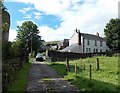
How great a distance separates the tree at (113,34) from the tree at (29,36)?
88.1ft

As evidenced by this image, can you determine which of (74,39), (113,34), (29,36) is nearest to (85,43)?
(74,39)

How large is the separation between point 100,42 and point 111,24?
799cm

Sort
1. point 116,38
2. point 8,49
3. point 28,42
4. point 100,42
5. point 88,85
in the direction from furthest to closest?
point 28,42 → point 100,42 → point 116,38 → point 8,49 → point 88,85

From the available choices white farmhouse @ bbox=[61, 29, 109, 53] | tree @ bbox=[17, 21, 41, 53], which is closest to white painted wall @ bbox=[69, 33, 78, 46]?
white farmhouse @ bbox=[61, 29, 109, 53]

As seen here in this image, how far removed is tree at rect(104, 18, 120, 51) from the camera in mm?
89000

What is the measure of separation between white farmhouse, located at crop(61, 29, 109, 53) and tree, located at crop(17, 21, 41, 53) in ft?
49.1

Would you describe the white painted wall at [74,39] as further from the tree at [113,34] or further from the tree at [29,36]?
the tree at [29,36]

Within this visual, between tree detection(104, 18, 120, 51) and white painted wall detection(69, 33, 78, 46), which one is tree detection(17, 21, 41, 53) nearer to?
white painted wall detection(69, 33, 78, 46)

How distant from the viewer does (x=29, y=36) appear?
372 feet

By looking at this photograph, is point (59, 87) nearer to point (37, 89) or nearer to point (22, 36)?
point (37, 89)

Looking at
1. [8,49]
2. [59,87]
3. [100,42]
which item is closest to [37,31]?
[100,42]

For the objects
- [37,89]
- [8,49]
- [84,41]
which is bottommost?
[37,89]

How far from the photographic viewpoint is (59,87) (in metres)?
18.1

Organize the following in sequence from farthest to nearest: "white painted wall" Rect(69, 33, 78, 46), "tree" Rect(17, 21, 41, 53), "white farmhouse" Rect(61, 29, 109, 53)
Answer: "tree" Rect(17, 21, 41, 53) < "white painted wall" Rect(69, 33, 78, 46) < "white farmhouse" Rect(61, 29, 109, 53)
